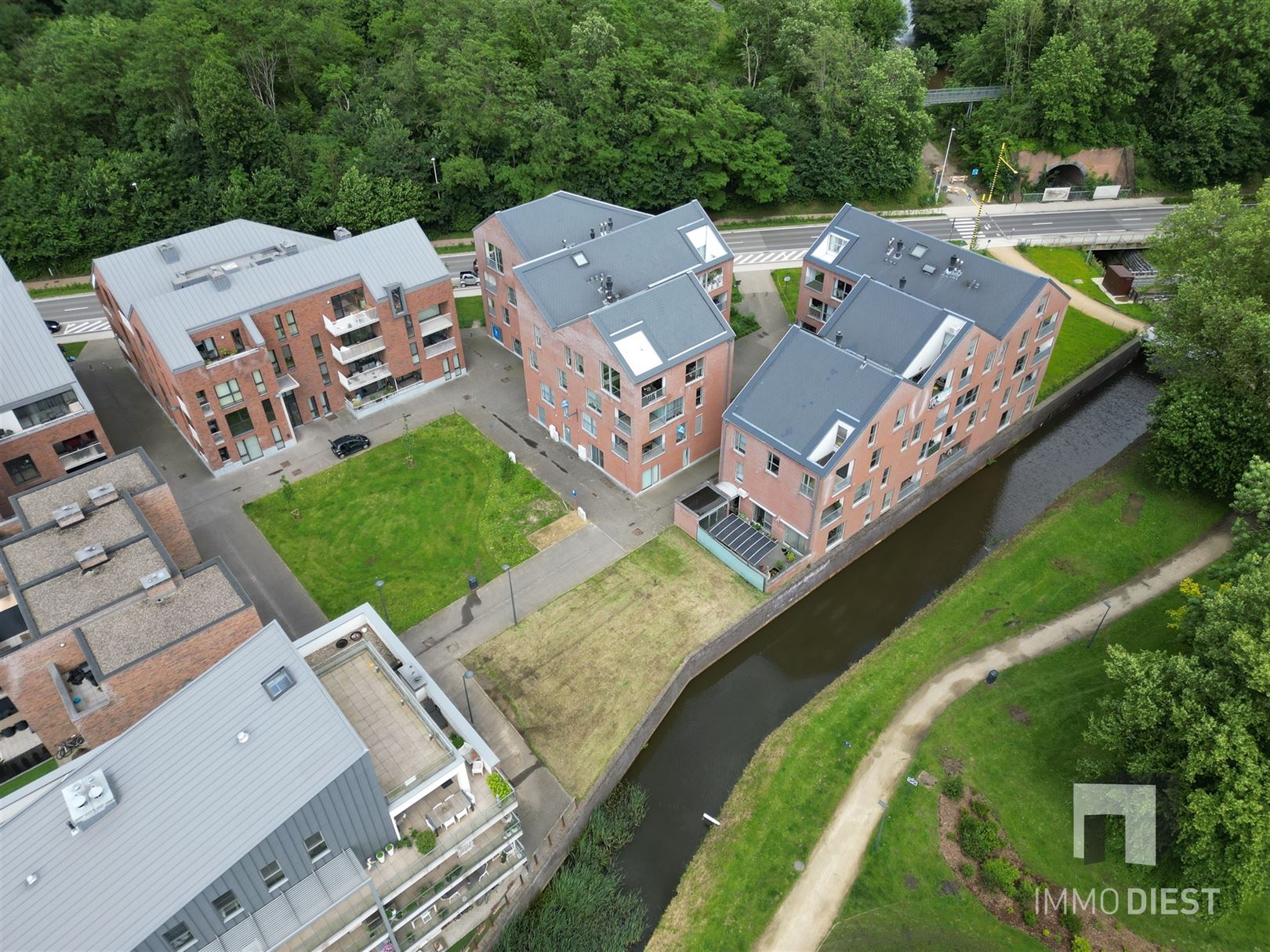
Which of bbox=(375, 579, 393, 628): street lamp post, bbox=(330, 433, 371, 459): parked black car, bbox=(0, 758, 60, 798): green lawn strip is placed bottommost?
bbox=(0, 758, 60, 798): green lawn strip

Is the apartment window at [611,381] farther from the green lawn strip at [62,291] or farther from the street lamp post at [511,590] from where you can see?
the green lawn strip at [62,291]

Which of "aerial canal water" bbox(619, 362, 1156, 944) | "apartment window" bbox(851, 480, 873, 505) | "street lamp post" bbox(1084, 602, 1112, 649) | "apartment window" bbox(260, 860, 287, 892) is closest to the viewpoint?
"apartment window" bbox(260, 860, 287, 892)

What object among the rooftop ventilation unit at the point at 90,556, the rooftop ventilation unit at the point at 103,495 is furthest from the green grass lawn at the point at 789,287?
the rooftop ventilation unit at the point at 90,556

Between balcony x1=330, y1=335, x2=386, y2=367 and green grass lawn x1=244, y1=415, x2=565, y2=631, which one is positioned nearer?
green grass lawn x1=244, y1=415, x2=565, y2=631

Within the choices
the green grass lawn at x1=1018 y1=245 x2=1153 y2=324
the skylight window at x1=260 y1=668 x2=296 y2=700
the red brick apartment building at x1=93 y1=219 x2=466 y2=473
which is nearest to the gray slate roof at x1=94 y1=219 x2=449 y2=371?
the red brick apartment building at x1=93 y1=219 x2=466 y2=473

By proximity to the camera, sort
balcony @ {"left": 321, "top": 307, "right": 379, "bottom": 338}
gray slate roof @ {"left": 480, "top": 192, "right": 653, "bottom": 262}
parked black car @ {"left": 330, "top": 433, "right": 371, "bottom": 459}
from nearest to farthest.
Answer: balcony @ {"left": 321, "top": 307, "right": 379, "bottom": 338} < parked black car @ {"left": 330, "top": 433, "right": 371, "bottom": 459} < gray slate roof @ {"left": 480, "top": 192, "right": 653, "bottom": 262}

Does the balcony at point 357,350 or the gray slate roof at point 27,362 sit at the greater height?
the gray slate roof at point 27,362

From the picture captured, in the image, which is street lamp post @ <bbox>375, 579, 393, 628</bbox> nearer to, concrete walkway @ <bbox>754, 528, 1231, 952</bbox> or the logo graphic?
concrete walkway @ <bbox>754, 528, 1231, 952</bbox>
